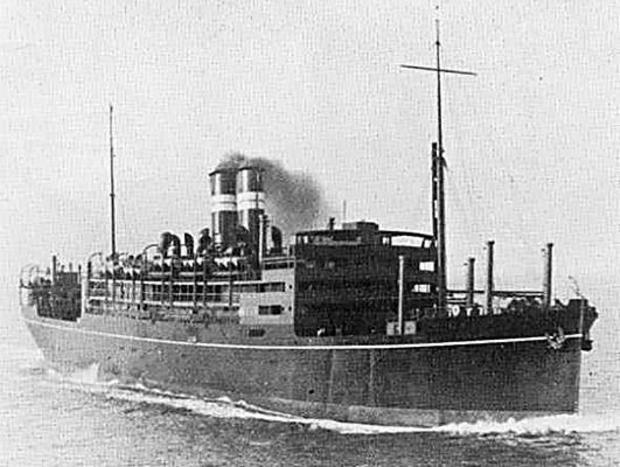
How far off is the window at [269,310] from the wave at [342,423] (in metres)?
2.54

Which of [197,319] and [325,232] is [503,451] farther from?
[197,319]

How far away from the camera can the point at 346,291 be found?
2542 cm

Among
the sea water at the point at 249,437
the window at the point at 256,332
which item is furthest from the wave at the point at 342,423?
the window at the point at 256,332

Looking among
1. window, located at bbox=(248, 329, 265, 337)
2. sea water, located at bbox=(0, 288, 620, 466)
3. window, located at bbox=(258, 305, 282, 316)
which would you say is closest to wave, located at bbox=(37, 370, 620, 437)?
sea water, located at bbox=(0, 288, 620, 466)

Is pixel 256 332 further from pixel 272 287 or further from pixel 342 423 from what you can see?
pixel 342 423

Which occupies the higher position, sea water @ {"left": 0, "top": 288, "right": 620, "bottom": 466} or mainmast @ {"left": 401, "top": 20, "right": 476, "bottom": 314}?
mainmast @ {"left": 401, "top": 20, "right": 476, "bottom": 314}

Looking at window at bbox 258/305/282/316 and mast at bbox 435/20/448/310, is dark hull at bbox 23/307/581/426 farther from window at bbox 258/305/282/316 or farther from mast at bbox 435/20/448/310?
mast at bbox 435/20/448/310

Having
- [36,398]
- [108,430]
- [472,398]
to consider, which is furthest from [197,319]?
[472,398]

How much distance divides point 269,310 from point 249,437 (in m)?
3.74

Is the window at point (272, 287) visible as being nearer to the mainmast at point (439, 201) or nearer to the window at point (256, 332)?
the window at point (256, 332)

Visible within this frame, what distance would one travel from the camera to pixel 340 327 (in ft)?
83.7

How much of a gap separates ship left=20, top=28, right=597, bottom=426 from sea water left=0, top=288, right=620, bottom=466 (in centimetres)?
44

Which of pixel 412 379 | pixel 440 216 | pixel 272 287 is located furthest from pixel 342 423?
pixel 440 216

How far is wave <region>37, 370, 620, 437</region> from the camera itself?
22.7 metres
